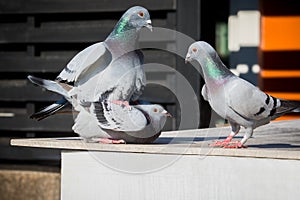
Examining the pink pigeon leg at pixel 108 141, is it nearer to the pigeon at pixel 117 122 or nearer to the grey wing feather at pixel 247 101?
the pigeon at pixel 117 122

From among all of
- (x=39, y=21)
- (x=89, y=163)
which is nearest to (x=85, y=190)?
(x=89, y=163)

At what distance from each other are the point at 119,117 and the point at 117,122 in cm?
2

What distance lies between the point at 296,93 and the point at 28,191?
264cm

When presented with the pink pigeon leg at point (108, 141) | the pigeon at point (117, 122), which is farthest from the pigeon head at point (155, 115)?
the pink pigeon leg at point (108, 141)

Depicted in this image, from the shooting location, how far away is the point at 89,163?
94.2 inches

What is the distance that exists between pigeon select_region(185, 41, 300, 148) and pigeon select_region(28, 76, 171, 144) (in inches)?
8.3

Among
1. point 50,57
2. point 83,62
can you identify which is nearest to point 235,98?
point 83,62

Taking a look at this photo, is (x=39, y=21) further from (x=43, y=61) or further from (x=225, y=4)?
(x=225, y=4)

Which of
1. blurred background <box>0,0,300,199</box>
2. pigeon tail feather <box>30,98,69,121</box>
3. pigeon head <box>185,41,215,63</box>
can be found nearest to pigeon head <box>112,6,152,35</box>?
pigeon head <box>185,41,215,63</box>

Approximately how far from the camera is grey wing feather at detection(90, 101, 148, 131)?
2299mm

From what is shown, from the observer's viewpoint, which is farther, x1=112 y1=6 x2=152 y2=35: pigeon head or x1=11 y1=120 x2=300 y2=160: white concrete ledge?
x1=112 y1=6 x2=152 y2=35: pigeon head

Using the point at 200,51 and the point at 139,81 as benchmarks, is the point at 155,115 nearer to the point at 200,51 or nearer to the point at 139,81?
the point at 139,81

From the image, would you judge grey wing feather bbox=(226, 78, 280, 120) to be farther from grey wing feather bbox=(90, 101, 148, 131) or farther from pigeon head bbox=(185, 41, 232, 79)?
grey wing feather bbox=(90, 101, 148, 131)

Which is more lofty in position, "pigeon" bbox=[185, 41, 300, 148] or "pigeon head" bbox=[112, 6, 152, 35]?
"pigeon head" bbox=[112, 6, 152, 35]
